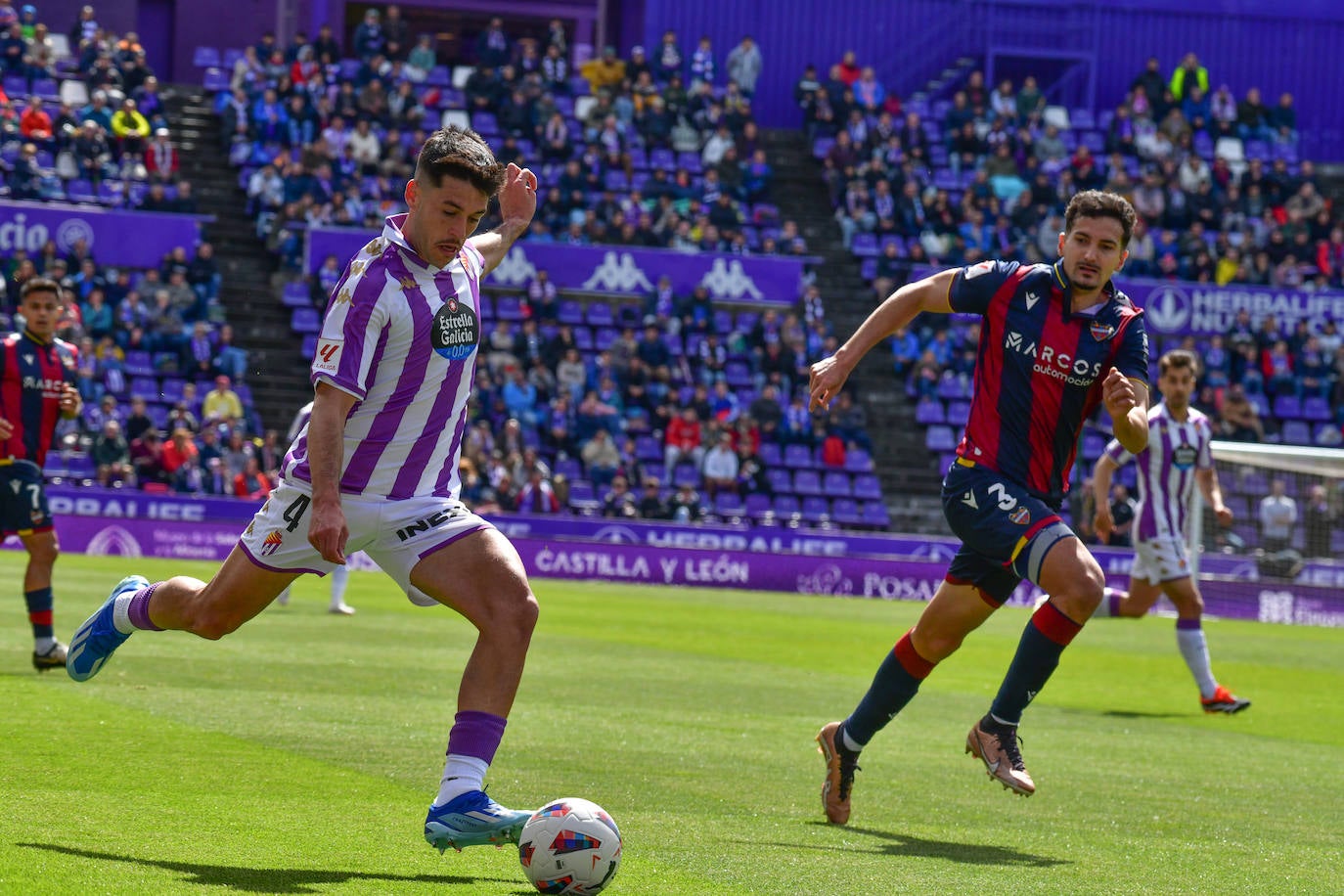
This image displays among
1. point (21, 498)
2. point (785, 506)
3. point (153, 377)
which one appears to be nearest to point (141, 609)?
point (21, 498)

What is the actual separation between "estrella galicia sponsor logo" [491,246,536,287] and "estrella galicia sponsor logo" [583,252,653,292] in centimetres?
98

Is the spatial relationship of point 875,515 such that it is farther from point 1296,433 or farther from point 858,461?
point 1296,433

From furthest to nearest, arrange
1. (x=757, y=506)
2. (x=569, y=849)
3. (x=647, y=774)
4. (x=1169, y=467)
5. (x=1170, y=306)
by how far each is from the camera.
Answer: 1. (x=1170, y=306)
2. (x=757, y=506)
3. (x=1169, y=467)
4. (x=647, y=774)
5. (x=569, y=849)

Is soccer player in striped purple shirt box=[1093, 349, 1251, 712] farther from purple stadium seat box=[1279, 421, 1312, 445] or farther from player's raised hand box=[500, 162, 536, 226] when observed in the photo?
purple stadium seat box=[1279, 421, 1312, 445]

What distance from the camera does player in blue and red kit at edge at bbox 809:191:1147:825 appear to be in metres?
6.96

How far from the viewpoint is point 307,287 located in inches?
1158

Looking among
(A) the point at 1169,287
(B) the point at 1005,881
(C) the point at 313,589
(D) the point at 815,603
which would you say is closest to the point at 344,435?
(B) the point at 1005,881

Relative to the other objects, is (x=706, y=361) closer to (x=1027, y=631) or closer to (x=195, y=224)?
(x=195, y=224)

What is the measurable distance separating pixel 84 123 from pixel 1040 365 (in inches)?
994

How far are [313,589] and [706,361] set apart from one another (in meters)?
10.3

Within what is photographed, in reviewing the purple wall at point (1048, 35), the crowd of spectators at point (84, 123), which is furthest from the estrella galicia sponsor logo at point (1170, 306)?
the crowd of spectators at point (84, 123)

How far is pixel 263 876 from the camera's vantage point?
17.1 ft

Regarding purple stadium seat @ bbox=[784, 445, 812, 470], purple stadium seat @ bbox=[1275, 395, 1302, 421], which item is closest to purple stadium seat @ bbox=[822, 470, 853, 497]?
purple stadium seat @ bbox=[784, 445, 812, 470]

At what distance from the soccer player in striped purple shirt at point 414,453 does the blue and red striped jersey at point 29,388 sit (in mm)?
5220
